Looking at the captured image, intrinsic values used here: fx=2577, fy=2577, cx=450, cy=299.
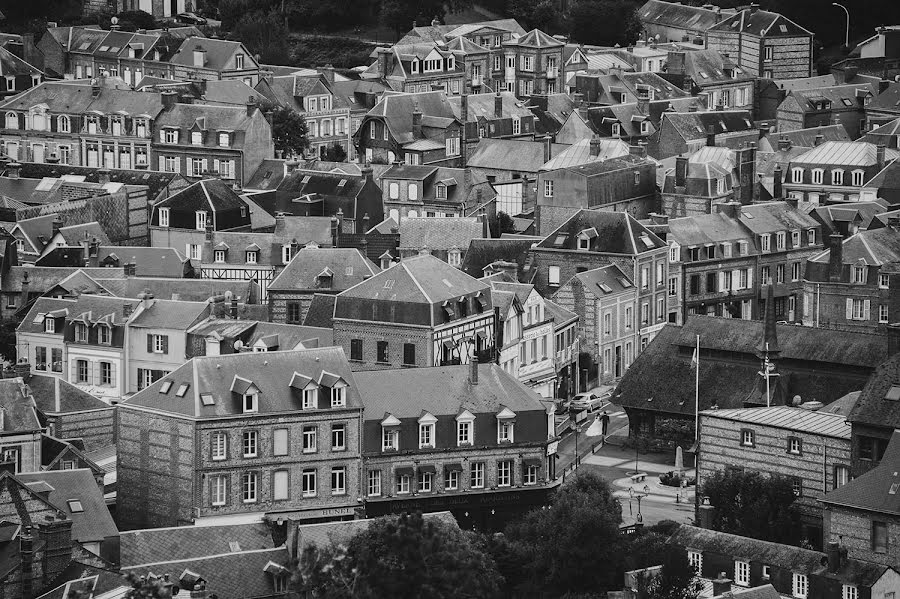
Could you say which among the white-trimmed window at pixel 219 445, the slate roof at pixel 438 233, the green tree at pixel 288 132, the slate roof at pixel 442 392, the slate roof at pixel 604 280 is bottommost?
the white-trimmed window at pixel 219 445

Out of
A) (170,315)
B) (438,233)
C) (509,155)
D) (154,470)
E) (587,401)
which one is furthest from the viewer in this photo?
(509,155)

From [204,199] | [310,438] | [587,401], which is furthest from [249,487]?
[204,199]

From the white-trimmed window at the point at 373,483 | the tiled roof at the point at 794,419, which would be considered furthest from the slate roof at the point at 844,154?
the white-trimmed window at the point at 373,483

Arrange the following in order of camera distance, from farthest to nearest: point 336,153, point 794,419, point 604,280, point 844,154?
point 336,153
point 844,154
point 604,280
point 794,419

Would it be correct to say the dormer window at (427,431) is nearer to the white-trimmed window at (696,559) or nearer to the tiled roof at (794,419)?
the tiled roof at (794,419)

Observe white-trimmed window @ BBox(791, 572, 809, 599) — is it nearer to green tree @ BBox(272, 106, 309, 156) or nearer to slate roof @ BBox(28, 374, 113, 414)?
slate roof @ BBox(28, 374, 113, 414)

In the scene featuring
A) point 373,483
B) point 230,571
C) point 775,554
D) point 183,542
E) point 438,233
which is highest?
point 438,233

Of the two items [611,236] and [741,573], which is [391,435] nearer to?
[741,573]
